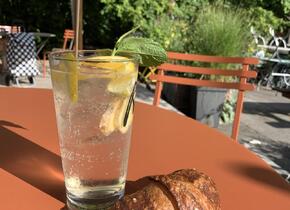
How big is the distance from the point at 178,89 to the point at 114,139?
15.4 ft

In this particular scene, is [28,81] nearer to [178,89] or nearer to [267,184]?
[178,89]

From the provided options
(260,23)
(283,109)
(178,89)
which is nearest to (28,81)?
(178,89)

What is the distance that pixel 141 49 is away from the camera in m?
0.75

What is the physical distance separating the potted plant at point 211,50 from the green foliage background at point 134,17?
0.32 m

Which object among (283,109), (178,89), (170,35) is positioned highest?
(170,35)

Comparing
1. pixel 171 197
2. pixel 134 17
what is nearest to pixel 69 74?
pixel 171 197

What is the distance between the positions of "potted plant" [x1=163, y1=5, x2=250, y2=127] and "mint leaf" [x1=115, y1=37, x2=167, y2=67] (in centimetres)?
406

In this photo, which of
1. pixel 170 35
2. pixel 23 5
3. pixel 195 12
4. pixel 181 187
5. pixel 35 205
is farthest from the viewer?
pixel 23 5

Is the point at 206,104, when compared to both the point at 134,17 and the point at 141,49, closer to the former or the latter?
the point at 134,17

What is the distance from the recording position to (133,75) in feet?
2.34

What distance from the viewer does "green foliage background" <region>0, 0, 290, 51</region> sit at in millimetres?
7034

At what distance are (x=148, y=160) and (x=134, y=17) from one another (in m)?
7.06

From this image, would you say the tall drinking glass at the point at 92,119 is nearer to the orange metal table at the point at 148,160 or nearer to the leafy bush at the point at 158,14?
the orange metal table at the point at 148,160

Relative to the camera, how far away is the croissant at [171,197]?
0.57m
